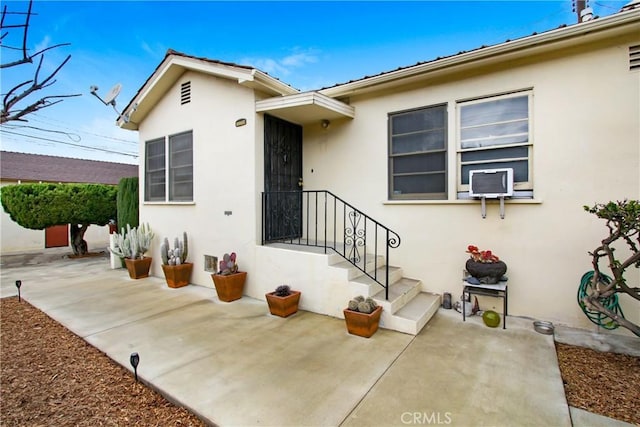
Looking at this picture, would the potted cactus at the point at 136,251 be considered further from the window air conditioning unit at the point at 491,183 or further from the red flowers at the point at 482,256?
the window air conditioning unit at the point at 491,183

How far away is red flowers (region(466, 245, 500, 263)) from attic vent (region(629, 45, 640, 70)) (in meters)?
3.02

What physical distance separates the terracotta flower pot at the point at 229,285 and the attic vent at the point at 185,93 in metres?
4.19

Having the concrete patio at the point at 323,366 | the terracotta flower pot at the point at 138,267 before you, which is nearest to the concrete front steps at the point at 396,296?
the concrete patio at the point at 323,366

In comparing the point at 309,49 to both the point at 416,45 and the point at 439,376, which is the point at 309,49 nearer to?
the point at 416,45

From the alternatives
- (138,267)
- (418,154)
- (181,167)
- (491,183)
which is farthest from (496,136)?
(138,267)

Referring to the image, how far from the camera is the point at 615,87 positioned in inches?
162

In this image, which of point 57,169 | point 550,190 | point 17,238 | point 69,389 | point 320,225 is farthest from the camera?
point 57,169

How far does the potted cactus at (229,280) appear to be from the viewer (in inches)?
226

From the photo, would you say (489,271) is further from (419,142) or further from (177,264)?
(177,264)

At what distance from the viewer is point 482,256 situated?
15.3 ft

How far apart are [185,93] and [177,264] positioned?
3.96 metres

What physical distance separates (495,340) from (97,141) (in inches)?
992

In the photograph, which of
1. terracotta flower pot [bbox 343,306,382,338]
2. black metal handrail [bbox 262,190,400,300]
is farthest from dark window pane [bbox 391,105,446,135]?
terracotta flower pot [bbox 343,306,382,338]

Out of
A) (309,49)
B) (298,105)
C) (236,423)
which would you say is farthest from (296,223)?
(309,49)
